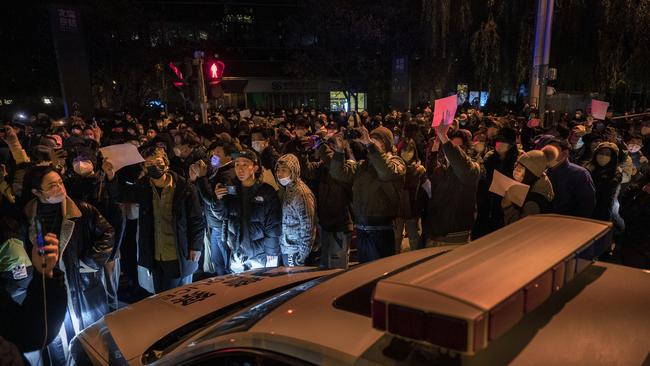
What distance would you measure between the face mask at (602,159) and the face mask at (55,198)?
606 cm

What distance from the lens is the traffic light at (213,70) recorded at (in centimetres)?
895

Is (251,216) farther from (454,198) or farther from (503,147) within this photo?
(503,147)

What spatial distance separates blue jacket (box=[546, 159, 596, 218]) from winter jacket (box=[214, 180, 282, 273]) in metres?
Answer: 2.77

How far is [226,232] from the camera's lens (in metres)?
5.19

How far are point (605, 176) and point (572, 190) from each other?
75.2 inches

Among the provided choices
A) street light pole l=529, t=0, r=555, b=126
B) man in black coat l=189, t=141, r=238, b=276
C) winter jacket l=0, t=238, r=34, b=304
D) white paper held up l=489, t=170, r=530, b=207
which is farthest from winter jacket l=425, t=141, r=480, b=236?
street light pole l=529, t=0, r=555, b=126

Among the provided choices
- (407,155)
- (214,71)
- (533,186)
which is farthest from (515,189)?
(214,71)

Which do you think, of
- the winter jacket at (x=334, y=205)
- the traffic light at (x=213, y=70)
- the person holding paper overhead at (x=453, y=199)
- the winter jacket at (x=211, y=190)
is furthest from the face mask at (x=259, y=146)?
the traffic light at (x=213, y=70)

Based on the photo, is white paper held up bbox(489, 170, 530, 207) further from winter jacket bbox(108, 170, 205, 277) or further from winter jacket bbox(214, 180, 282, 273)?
winter jacket bbox(108, 170, 205, 277)

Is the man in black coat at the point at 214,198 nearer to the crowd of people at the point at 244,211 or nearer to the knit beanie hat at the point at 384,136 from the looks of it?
the crowd of people at the point at 244,211

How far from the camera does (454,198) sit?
457 cm

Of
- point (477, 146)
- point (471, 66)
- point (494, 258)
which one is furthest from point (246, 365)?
point (471, 66)

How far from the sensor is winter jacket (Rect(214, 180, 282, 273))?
4.79 m

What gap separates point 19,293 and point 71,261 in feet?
1.65
